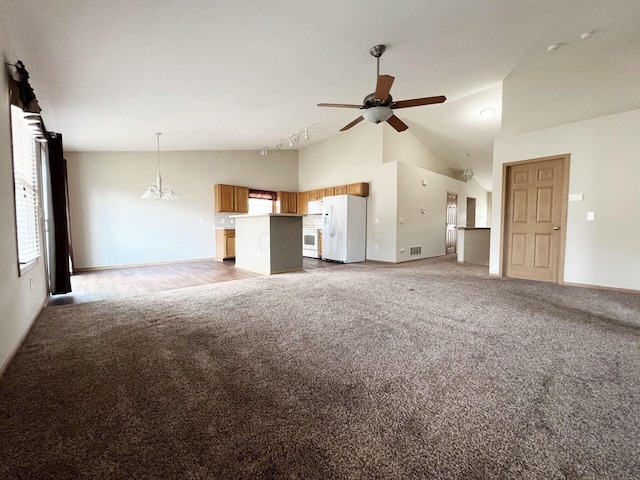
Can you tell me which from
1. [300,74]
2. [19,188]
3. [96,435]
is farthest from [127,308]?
[300,74]

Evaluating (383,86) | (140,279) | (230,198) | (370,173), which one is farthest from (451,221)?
(140,279)

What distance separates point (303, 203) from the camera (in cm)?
859

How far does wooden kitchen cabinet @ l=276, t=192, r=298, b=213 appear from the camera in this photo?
27.7ft

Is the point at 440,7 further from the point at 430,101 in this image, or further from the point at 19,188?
the point at 19,188

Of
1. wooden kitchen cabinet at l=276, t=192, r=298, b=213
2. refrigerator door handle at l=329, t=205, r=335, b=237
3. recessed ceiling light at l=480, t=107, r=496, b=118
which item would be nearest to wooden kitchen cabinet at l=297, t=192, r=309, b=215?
wooden kitchen cabinet at l=276, t=192, r=298, b=213

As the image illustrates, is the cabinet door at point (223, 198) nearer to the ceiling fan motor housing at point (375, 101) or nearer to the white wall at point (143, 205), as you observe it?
the white wall at point (143, 205)

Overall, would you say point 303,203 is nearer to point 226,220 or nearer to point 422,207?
point 226,220

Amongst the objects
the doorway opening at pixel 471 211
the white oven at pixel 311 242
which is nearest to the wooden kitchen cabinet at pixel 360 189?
the white oven at pixel 311 242

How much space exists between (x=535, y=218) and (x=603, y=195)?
849mm

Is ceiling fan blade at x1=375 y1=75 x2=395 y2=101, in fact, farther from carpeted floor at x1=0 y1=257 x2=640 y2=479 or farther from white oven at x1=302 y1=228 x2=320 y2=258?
white oven at x1=302 y1=228 x2=320 y2=258

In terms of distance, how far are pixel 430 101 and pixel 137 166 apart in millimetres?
6359

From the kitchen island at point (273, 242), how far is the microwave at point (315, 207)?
254 centimetres

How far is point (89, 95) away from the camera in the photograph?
3.47 meters

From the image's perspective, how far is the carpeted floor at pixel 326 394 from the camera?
1085 millimetres
